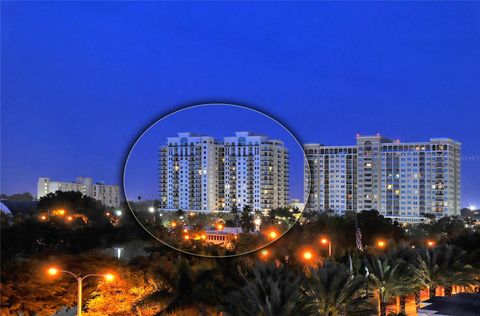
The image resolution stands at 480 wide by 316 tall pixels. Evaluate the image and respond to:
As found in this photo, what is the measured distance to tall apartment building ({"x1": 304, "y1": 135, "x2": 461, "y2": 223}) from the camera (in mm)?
61656

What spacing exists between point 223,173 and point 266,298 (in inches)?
168

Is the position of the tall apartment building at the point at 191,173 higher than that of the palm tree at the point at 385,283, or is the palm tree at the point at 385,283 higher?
the tall apartment building at the point at 191,173

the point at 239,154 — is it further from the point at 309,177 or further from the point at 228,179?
the point at 309,177

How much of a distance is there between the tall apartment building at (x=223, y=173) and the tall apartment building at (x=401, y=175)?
183 feet

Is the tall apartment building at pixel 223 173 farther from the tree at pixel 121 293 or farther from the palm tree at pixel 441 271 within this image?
the palm tree at pixel 441 271

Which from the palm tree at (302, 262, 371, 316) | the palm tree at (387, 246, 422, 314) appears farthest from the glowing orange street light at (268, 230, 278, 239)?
the palm tree at (387, 246, 422, 314)

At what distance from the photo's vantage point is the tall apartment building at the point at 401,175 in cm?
6166

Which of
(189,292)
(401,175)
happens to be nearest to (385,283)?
(189,292)

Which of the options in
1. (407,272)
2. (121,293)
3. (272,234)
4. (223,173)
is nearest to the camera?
(272,234)

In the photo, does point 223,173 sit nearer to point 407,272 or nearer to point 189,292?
point 189,292

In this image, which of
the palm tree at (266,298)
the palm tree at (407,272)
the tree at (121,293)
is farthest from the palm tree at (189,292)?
the palm tree at (407,272)

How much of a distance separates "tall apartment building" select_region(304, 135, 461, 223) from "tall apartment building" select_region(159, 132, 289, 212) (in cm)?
5575

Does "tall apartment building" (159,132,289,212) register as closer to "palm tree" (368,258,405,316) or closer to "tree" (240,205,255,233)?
"tree" (240,205,255,233)

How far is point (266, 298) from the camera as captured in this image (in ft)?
29.5
